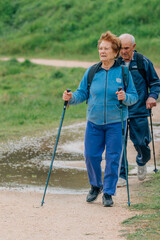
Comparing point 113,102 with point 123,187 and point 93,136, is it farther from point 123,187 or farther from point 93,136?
point 123,187

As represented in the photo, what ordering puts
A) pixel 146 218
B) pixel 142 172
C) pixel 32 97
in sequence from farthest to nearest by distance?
pixel 32 97, pixel 142 172, pixel 146 218

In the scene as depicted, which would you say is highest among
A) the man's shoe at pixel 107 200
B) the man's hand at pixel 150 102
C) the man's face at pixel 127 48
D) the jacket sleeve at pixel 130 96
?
the man's face at pixel 127 48

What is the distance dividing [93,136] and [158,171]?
1.85m

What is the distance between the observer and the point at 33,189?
21.2 ft

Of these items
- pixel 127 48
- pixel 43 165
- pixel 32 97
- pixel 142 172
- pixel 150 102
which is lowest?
pixel 43 165

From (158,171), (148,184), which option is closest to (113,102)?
(148,184)

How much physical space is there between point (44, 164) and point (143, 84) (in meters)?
2.32

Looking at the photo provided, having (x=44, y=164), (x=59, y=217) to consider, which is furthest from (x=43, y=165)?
(x=59, y=217)

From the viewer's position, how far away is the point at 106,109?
5.30 m

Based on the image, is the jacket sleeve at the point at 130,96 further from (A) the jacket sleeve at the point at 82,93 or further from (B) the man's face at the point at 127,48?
(B) the man's face at the point at 127,48

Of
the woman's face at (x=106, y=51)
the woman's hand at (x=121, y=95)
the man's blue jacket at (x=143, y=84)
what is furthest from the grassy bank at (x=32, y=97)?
the woman's hand at (x=121, y=95)

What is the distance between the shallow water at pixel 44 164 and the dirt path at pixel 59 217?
0.51 m

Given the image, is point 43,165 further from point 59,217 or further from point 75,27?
point 75,27

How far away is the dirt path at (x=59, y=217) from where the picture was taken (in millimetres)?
4441
